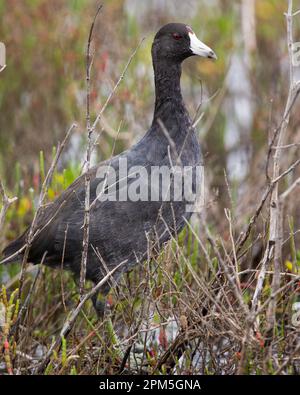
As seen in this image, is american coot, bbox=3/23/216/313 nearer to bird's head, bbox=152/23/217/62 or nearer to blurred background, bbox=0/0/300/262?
bird's head, bbox=152/23/217/62

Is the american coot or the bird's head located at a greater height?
the bird's head

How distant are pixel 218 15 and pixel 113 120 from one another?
211 cm

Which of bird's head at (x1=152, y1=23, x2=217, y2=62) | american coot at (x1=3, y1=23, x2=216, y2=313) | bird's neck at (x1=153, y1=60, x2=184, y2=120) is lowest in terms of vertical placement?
american coot at (x1=3, y1=23, x2=216, y2=313)

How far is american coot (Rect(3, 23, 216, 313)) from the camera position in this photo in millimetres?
4547

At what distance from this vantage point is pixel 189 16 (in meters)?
8.16

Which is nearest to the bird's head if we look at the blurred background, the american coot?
the american coot

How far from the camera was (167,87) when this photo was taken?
15.9 feet

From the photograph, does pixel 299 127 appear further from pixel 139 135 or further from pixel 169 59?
pixel 169 59

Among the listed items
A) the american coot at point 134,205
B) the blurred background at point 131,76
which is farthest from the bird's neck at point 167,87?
the blurred background at point 131,76

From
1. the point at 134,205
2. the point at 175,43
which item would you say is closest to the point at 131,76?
the point at 175,43

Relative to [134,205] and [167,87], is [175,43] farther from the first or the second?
[134,205]

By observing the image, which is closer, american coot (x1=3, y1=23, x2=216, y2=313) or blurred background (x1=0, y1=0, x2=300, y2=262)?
american coot (x1=3, y1=23, x2=216, y2=313)

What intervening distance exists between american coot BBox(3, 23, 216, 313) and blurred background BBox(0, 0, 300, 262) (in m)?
1.74

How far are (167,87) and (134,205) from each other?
2.34 ft
